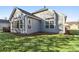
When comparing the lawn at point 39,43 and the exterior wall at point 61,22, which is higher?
the exterior wall at point 61,22

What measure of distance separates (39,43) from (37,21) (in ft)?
1.07

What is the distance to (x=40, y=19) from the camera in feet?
7.05

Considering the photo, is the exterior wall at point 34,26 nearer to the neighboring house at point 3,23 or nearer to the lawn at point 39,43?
the lawn at point 39,43

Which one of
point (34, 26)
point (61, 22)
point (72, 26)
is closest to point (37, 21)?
point (34, 26)

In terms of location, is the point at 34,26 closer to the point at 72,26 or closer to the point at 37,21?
the point at 37,21

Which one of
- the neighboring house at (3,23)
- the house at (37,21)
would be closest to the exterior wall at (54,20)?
the house at (37,21)

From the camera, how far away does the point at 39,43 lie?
2.17 meters

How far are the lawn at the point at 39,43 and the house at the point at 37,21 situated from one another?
93 mm

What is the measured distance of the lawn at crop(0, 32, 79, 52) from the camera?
6.97 feet

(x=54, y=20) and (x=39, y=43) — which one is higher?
(x=54, y=20)

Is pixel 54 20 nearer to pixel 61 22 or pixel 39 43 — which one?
pixel 61 22

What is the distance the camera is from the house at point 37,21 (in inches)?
84.2

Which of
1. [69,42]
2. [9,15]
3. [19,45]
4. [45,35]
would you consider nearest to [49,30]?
[45,35]

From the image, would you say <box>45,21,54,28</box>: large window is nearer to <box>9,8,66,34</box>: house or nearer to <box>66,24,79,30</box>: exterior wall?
<box>9,8,66,34</box>: house
